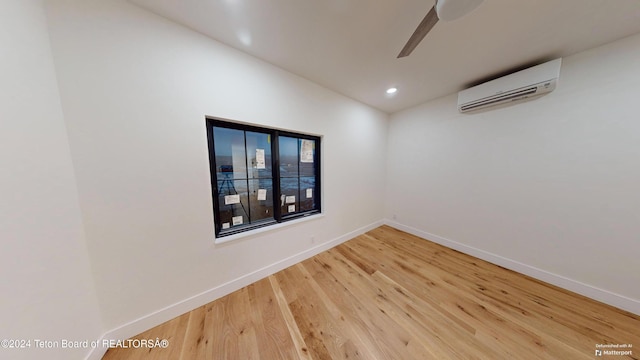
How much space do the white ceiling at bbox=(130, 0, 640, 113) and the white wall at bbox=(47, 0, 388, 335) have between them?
0.23 meters

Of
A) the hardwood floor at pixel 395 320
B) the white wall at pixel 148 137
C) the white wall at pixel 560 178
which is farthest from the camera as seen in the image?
the white wall at pixel 560 178

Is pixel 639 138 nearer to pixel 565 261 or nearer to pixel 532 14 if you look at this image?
pixel 565 261

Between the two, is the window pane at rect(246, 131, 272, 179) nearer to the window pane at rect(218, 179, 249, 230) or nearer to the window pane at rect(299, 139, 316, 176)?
the window pane at rect(218, 179, 249, 230)

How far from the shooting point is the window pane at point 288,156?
207 cm

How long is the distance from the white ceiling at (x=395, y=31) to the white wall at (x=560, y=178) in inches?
16.9

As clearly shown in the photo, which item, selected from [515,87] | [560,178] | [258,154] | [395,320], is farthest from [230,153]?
[560,178]

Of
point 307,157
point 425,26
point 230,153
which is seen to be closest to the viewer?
point 425,26

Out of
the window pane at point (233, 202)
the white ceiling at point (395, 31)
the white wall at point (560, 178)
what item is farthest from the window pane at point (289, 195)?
the white wall at point (560, 178)

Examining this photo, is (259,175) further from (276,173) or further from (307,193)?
(307,193)

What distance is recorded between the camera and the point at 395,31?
1356 millimetres

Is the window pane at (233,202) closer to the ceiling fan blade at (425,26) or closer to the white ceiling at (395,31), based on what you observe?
the white ceiling at (395,31)

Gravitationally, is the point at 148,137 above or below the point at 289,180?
above

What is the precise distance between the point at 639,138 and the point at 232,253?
3.80 metres

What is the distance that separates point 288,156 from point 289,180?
12.5 inches
